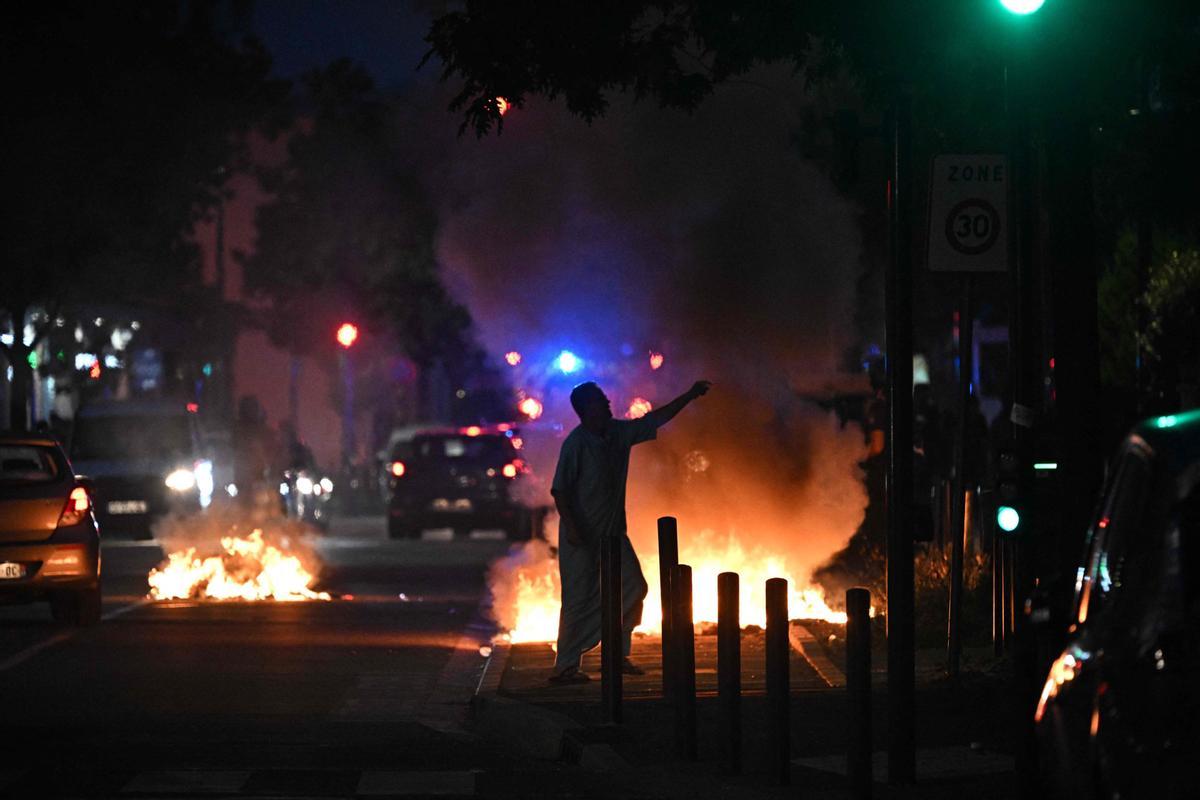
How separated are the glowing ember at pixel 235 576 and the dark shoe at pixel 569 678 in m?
8.43

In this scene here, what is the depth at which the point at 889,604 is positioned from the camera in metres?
9.76

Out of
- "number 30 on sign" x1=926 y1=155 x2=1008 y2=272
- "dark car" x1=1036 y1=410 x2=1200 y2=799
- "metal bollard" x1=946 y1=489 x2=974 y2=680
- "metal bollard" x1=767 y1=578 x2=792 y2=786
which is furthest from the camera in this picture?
"metal bollard" x1=946 y1=489 x2=974 y2=680

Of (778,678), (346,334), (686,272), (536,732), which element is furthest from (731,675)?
(346,334)

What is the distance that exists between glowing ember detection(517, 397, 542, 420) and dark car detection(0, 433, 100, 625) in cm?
1131

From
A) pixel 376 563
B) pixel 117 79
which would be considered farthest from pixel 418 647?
pixel 117 79

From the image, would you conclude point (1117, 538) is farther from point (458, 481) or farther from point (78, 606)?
point (458, 481)

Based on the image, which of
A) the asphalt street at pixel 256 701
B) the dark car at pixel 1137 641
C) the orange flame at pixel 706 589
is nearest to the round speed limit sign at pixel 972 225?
the asphalt street at pixel 256 701

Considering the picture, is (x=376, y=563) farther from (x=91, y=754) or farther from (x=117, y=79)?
(x=91, y=754)

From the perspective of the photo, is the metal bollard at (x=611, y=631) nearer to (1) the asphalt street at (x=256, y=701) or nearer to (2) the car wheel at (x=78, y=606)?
(1) the asphalt street at (x=256, y=701)

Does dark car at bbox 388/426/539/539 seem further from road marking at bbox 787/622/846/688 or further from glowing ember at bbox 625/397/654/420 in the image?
road marking at bbox 787/622/846/688

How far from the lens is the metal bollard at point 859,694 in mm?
8750

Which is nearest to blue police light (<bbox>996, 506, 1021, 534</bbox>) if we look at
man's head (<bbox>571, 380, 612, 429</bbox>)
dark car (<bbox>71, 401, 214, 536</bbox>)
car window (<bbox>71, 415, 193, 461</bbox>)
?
man's head (<bbox>571, 380, 612, 429</bbox>)

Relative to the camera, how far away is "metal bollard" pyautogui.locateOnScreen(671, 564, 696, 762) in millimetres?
10312

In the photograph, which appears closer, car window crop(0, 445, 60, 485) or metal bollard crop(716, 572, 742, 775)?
metal bollard crop(716, 572, 742, 775)
